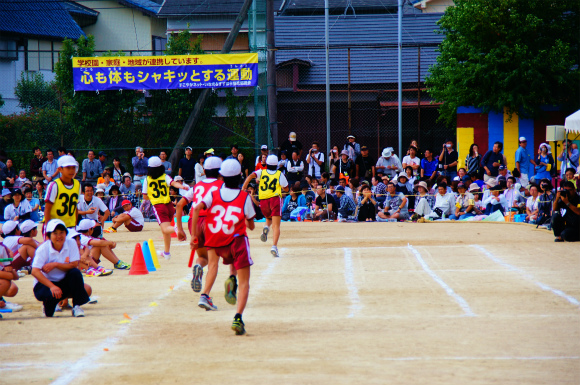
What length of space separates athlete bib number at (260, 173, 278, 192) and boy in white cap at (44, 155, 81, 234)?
5083 millimetres

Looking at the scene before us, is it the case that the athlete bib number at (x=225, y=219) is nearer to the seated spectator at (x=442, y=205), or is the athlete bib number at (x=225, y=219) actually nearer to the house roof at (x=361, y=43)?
the seated spectator at (x=442, y=205)

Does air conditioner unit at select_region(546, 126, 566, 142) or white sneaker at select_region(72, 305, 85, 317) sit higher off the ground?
air conditioner unit at select_region(546, 126, 566, 142)

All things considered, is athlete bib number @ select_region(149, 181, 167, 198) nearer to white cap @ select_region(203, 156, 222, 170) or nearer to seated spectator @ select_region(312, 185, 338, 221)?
white cap @ select_region(203, 156, 222, 170)

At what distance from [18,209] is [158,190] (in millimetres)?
7501

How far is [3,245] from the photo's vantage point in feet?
30.2

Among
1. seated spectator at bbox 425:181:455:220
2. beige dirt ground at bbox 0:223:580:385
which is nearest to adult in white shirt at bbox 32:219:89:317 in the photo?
beige dirt ground at bbox 0:223:580:385

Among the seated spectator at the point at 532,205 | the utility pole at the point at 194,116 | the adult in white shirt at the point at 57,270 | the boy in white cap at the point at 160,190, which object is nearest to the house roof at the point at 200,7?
the utility pole at the point at 194,116

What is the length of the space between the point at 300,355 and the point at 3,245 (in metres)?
4.86

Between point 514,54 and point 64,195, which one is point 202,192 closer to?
point 64,195

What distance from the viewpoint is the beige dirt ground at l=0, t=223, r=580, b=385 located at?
5.82m

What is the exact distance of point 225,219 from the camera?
761cm

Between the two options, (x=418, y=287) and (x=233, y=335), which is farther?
(x=418, y=287)

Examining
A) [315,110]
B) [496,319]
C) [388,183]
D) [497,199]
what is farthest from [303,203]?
[496,319]

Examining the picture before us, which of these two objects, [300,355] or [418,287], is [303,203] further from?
[300,355]
